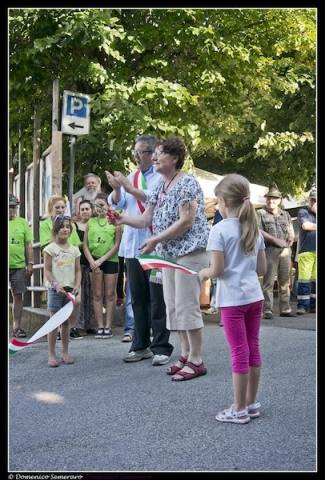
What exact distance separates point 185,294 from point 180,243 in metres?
0.35

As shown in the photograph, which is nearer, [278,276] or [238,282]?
[238,282]

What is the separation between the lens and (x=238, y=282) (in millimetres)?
3469

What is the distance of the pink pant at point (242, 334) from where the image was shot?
11.3 feet

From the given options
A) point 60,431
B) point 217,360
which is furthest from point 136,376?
point 60,431

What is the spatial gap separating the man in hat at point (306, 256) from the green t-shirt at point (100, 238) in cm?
304

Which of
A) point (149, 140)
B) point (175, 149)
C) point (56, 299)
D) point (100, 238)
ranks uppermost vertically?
point (149, 140)

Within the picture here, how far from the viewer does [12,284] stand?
25.6ft

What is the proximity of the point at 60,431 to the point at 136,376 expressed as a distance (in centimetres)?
125

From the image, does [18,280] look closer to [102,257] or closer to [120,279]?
[120,279]

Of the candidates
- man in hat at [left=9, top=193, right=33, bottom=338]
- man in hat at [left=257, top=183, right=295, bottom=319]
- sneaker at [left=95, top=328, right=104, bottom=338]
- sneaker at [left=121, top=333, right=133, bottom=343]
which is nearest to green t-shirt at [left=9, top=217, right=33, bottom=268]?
man in hat at [left=9, top=193, right=33, bottom=338]

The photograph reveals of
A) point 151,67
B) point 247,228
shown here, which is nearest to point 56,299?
point 247,228

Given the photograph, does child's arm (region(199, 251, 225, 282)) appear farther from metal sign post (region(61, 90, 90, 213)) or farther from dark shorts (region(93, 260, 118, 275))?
metal sign post (region(61, 90, 90, 213))
